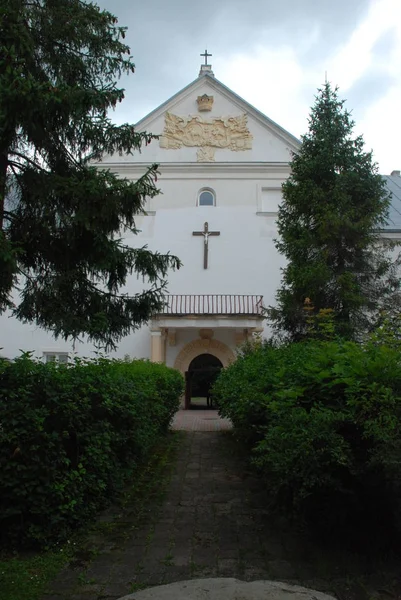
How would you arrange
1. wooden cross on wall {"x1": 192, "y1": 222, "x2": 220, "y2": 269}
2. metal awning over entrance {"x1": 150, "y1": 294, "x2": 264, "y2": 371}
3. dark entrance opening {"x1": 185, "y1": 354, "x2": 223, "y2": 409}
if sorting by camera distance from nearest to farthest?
metal awning over entrance {"x1": 150, "y1": 294, "x2": 264, "y2": 371}
wooden cross on wall {"x1": 192, "y1": 222, "x2": 220, "y2": 269}
dark entrance opening {"x1": 185, "y1": 354, "x2": 223, "y2": 409}

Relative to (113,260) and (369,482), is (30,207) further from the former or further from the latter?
(369,482)

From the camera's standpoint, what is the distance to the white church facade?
19188 mm

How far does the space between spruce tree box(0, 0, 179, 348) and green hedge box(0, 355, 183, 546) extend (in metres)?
2.73

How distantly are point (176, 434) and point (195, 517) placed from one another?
19.9 feet

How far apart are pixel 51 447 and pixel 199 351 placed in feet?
51.4

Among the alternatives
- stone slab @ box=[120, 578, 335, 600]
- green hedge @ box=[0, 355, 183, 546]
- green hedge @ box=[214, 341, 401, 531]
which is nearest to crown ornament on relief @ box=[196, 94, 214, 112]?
green hedge @ box=[0, 355, 183, 546]

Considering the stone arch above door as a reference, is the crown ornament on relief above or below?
above

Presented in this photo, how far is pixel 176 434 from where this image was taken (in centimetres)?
1084

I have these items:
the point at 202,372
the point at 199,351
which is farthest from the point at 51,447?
the point at 202,372

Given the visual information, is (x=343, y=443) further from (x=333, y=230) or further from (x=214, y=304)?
(x=214, y=304)

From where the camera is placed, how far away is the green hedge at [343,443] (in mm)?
3277

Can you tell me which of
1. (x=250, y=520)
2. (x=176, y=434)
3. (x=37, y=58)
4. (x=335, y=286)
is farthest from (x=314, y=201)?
(x=250, y=520)

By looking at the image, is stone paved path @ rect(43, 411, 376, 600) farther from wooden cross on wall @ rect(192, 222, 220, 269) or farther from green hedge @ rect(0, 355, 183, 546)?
wooden cross on wall @ rect(192, 222, 220, 269)

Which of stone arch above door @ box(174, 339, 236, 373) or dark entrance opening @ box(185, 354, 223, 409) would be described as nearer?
stone arch above door @ box(174, 339, 236, 373)
